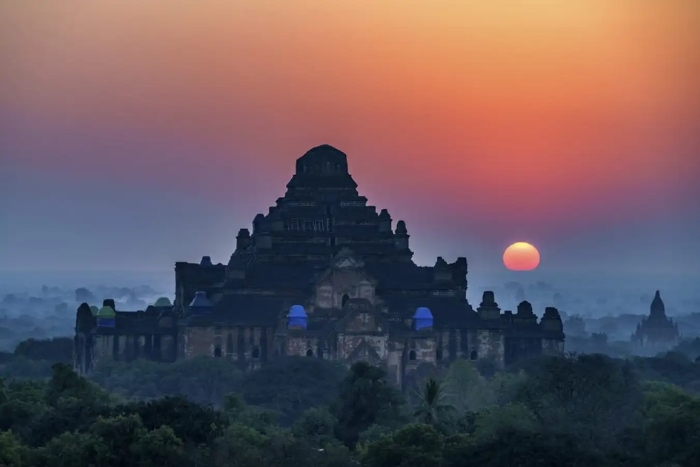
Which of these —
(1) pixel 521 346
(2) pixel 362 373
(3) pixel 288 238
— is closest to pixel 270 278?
(3) pixel 288 238

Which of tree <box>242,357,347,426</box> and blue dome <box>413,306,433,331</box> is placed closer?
tree <box>242,357,347,426</box>

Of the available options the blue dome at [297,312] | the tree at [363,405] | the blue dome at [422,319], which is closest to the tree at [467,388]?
the blue dome at [422,319]

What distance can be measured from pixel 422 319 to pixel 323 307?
17.8ft

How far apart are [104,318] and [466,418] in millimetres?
46376

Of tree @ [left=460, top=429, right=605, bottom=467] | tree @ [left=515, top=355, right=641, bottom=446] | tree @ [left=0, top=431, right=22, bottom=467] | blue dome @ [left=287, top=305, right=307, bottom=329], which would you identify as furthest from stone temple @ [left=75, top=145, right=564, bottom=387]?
tree @ [left=0, top=431, right=22, bottom=467]

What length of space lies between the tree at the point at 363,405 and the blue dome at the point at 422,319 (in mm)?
29923

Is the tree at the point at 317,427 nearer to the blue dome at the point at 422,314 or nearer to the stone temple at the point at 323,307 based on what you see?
the stone temple at the point at 323,307

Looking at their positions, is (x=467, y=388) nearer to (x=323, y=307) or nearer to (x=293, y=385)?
(x=293, y=385)

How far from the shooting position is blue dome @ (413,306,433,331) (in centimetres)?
13850

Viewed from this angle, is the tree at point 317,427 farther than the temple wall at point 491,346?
No

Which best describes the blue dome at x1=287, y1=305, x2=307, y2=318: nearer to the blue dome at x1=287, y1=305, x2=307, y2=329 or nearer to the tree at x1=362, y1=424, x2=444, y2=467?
the blue dome at x1=287, y1=305, x2=307, y2=329

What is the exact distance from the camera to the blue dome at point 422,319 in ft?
454

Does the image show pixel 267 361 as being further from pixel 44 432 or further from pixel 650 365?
pixel 44 432

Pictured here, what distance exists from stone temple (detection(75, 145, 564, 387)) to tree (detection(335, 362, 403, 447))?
2527cm
